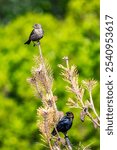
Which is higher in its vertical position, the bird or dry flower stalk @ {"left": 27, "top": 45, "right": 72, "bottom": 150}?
the bird

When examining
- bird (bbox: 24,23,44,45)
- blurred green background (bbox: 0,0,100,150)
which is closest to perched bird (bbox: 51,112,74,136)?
bird (bbox: 24,23,44,45)

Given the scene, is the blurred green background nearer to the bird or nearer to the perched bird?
the bird

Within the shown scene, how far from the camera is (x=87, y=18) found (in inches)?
1131

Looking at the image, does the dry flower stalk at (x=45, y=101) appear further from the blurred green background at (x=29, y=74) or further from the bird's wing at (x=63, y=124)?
the blurred green background at (x=29, y=74)

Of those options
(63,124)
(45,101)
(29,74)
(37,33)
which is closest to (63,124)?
(63,124)

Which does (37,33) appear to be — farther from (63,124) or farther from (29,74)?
(29,74)

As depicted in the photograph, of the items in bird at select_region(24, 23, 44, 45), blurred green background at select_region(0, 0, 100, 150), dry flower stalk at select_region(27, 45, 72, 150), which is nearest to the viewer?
dry flower stalk at select_region(27, 45, 72, 150)

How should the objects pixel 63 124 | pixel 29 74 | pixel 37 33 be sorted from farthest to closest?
1. pixel 29 74
2. pixel 37 33
3. pixel 63 124

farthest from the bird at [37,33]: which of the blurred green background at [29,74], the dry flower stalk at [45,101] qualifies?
the blurred green background at [29,74]

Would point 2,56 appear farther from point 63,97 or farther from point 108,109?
point 108,109

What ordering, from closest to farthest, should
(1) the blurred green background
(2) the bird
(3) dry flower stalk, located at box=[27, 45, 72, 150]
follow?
(3) dry flower stalk, located at box=[27, 45, 72, 150], (2) the bird, (1) the blurred green background

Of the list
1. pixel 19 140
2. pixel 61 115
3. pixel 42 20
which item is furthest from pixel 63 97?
pixel 61 115

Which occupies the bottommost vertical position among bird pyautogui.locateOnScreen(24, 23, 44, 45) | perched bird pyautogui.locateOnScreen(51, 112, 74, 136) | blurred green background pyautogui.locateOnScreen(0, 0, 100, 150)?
perched bird pyautogui.locateOnScreen(51, 112, 74, 136)

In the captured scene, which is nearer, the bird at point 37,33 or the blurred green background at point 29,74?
the bird at point 37,33
